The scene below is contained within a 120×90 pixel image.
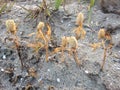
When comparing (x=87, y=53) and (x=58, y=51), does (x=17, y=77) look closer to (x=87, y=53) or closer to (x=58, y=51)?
(x=58, y=51)

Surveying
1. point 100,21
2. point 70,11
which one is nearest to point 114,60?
point 100,21

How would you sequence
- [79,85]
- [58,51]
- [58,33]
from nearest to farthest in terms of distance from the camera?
[79,85], [58,51], [58,33]

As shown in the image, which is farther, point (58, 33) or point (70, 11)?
Answer: point (70, 11)

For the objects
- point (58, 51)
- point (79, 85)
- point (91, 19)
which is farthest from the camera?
point (91, 19)

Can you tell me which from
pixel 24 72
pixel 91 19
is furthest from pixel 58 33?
pixel 24 72

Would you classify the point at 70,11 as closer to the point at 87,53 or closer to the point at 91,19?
the point at 91,19

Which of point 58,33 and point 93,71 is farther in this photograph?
point 58,33

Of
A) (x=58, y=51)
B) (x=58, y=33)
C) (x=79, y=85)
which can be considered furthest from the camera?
(x=58, y=33)

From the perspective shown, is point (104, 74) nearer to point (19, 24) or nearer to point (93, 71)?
point (93, 71)
